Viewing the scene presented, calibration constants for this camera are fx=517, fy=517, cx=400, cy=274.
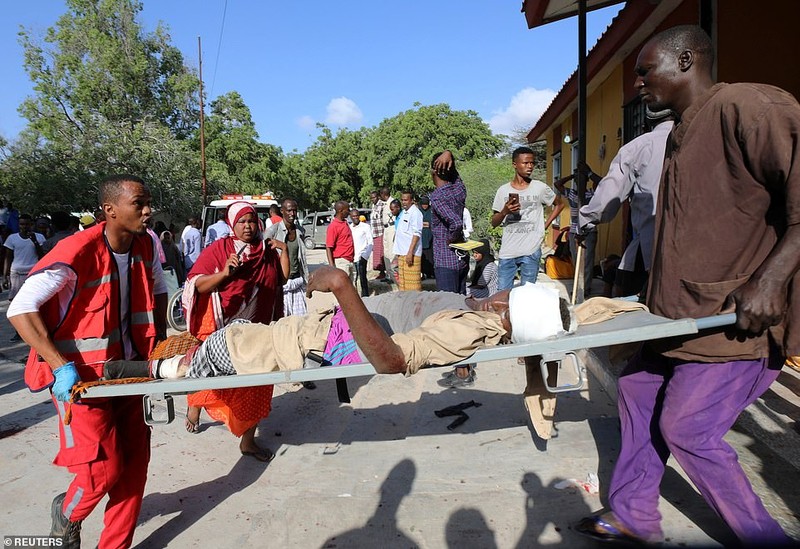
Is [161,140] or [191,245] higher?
[161,140]

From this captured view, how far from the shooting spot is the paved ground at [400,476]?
250 centimetres

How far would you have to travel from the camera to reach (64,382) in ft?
7.12

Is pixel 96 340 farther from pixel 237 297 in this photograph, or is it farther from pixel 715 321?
pixel 715 321

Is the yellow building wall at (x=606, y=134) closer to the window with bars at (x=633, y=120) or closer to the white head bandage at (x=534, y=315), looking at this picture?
the window with bars at (x=633, y=120)

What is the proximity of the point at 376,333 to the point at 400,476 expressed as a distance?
128 centimetres

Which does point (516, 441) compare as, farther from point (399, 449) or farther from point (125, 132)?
point (125, 132)

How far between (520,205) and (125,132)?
75.7ft

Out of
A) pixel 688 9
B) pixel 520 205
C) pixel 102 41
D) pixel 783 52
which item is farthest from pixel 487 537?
pixel 102 41

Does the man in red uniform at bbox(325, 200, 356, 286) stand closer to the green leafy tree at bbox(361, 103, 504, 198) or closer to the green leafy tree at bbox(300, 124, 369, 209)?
the green leafy tree at bbox(361, 103, 504, 198)

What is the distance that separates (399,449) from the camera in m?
3.38

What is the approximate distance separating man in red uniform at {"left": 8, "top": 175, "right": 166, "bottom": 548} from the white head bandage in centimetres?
181

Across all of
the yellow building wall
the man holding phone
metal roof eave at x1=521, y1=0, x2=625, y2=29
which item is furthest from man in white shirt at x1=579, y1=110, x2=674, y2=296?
the yellow building wall

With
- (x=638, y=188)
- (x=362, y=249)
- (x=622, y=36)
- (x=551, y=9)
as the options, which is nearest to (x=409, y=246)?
(x=362, y=249)

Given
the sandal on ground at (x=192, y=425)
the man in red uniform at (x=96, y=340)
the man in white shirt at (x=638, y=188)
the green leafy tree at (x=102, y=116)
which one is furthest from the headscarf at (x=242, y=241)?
the green leafy tree at (x=102, y=116)
